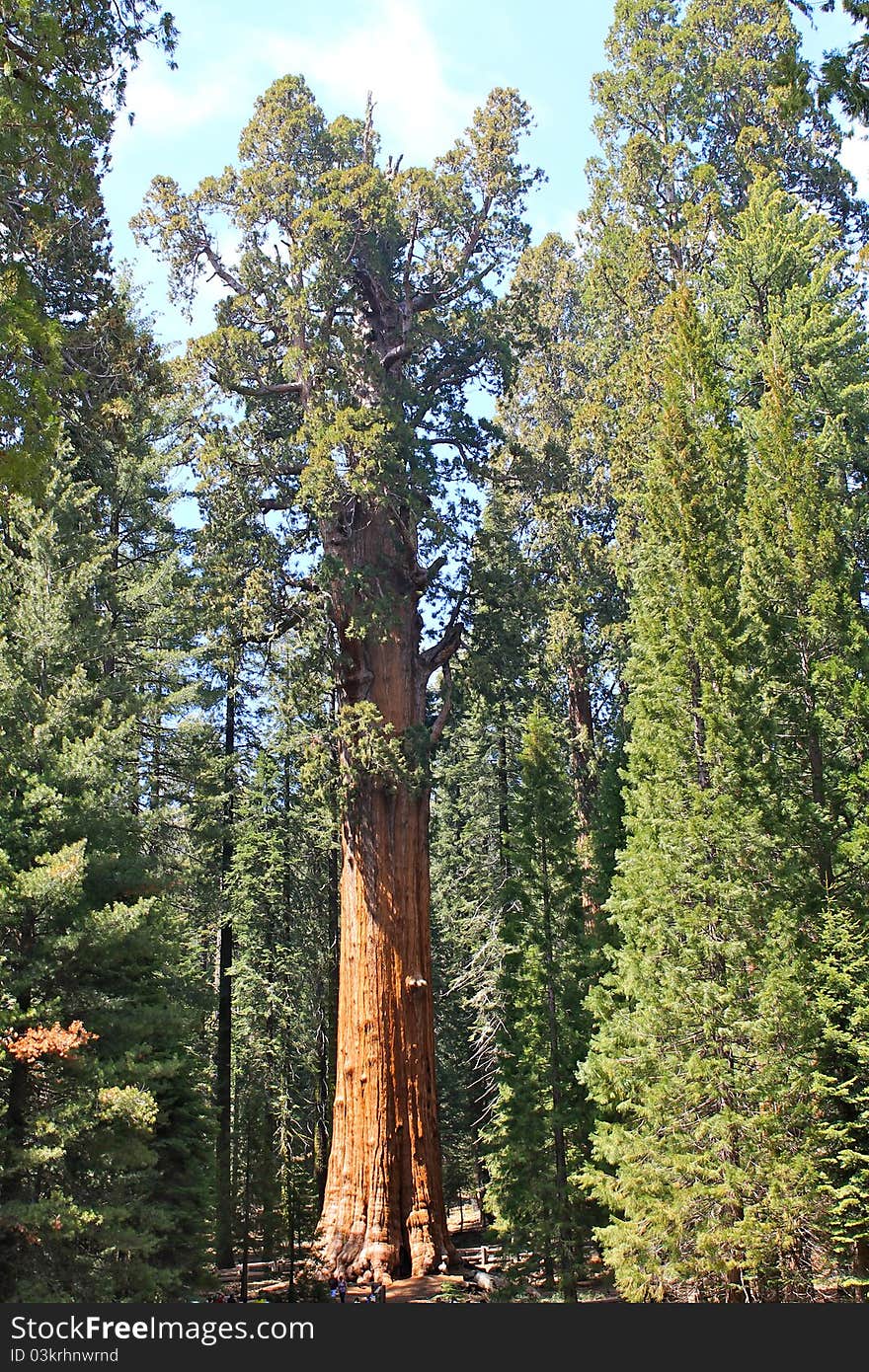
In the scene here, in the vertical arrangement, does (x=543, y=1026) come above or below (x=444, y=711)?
below

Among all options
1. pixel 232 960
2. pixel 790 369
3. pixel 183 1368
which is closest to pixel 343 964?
pixel 183 1368

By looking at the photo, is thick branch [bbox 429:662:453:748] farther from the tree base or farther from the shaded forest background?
the tree base

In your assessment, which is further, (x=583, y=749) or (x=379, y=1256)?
(x=583, y=749)

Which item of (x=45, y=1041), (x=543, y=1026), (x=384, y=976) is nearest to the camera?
(x=45, y=1041)

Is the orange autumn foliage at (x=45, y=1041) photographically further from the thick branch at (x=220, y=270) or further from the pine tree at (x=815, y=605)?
the thick branch at (x=220, y=270)

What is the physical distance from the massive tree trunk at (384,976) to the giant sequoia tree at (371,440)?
0.09 feet

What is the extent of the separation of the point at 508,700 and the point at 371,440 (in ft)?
14.4

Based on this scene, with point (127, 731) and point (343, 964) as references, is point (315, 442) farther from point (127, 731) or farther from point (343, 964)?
point (343, 964)

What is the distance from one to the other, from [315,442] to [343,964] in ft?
22.5

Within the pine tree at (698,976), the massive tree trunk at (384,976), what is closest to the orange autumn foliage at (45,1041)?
the massive tree trunk at (384,976)

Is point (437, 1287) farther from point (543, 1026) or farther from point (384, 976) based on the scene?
point (543, 1026)

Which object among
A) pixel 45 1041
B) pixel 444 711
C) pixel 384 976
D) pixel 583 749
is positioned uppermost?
pixel 583 749

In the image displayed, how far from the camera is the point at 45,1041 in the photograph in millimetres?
9328

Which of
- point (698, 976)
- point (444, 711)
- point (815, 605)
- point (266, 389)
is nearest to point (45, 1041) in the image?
point (698, 976)
